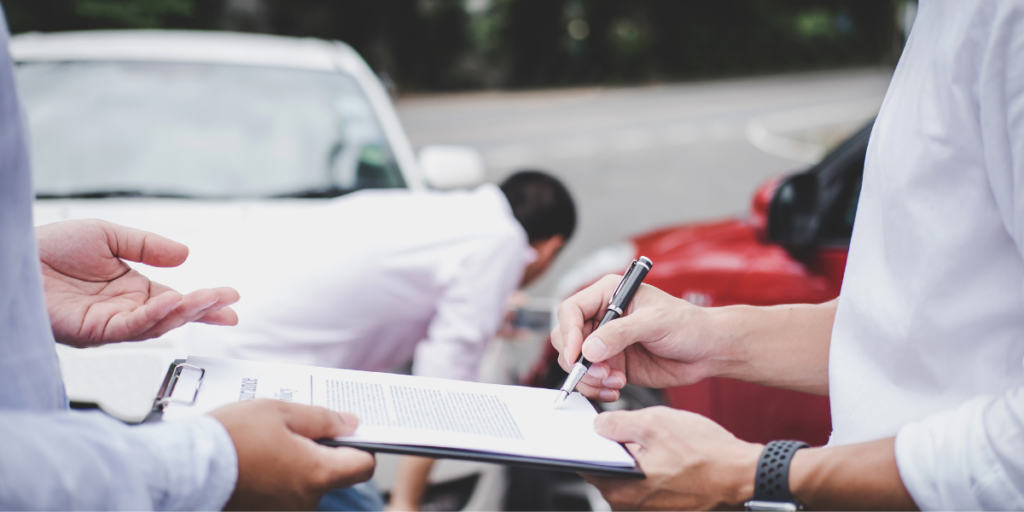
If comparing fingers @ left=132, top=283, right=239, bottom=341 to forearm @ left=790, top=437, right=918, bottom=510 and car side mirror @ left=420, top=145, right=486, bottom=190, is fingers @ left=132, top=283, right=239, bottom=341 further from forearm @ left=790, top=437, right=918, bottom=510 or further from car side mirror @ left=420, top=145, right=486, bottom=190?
car side mirror @ left=420, top=145, right=486, bottom=190

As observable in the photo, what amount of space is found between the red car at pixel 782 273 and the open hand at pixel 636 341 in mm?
787

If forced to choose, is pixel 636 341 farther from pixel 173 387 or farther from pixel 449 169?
pixel 449 169

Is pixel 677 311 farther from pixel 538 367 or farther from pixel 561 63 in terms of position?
pixel 561 63

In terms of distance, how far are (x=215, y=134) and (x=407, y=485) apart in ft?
4.34

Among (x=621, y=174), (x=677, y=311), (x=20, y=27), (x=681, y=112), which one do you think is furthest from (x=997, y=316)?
(x=681, y=112)

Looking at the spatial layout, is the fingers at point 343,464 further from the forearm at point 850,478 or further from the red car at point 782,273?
the red car at point 782,273

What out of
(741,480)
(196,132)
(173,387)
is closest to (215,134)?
(196,132)

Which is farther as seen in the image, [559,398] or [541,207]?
[541,207]

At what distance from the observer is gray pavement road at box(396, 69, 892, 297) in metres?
8.02

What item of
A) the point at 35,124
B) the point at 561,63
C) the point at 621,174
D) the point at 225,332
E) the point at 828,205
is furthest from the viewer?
the point at 561,63

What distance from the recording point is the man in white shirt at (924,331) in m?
0.91

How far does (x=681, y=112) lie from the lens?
1702 cm

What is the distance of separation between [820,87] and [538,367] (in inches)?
877

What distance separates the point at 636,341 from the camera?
4.17 ft
